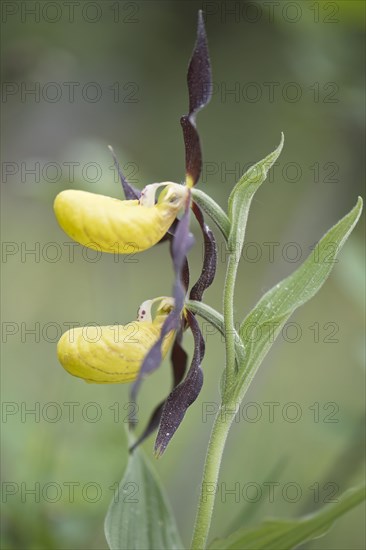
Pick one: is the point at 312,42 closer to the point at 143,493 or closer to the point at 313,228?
the point at 313,228

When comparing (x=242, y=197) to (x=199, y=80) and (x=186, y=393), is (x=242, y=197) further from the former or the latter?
(x=186, y=393)

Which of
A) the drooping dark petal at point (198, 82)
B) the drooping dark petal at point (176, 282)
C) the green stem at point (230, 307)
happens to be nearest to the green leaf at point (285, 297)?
the green stem at point (230, 307)

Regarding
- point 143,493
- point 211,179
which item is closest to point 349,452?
point 143,493

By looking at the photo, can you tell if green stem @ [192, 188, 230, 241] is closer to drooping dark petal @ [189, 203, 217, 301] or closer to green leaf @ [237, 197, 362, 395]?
drooping dark petal @ [189, 203, 217, 301]

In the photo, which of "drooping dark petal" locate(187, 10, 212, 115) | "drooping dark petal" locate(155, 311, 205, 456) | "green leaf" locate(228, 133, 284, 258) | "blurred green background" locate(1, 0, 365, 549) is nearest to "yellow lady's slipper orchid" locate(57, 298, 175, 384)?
"drooping dark petal" locate(155, 311, 205, 456)

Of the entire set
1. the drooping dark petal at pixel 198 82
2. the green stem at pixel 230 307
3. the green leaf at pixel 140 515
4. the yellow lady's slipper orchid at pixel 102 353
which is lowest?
the green leaf at pixel 140 515

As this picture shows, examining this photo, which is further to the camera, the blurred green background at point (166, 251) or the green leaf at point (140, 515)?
the blurred green background at point (166, 251)

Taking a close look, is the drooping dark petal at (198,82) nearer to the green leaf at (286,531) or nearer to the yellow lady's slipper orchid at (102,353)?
the yellow lady's slipper orchid at (102,353)
